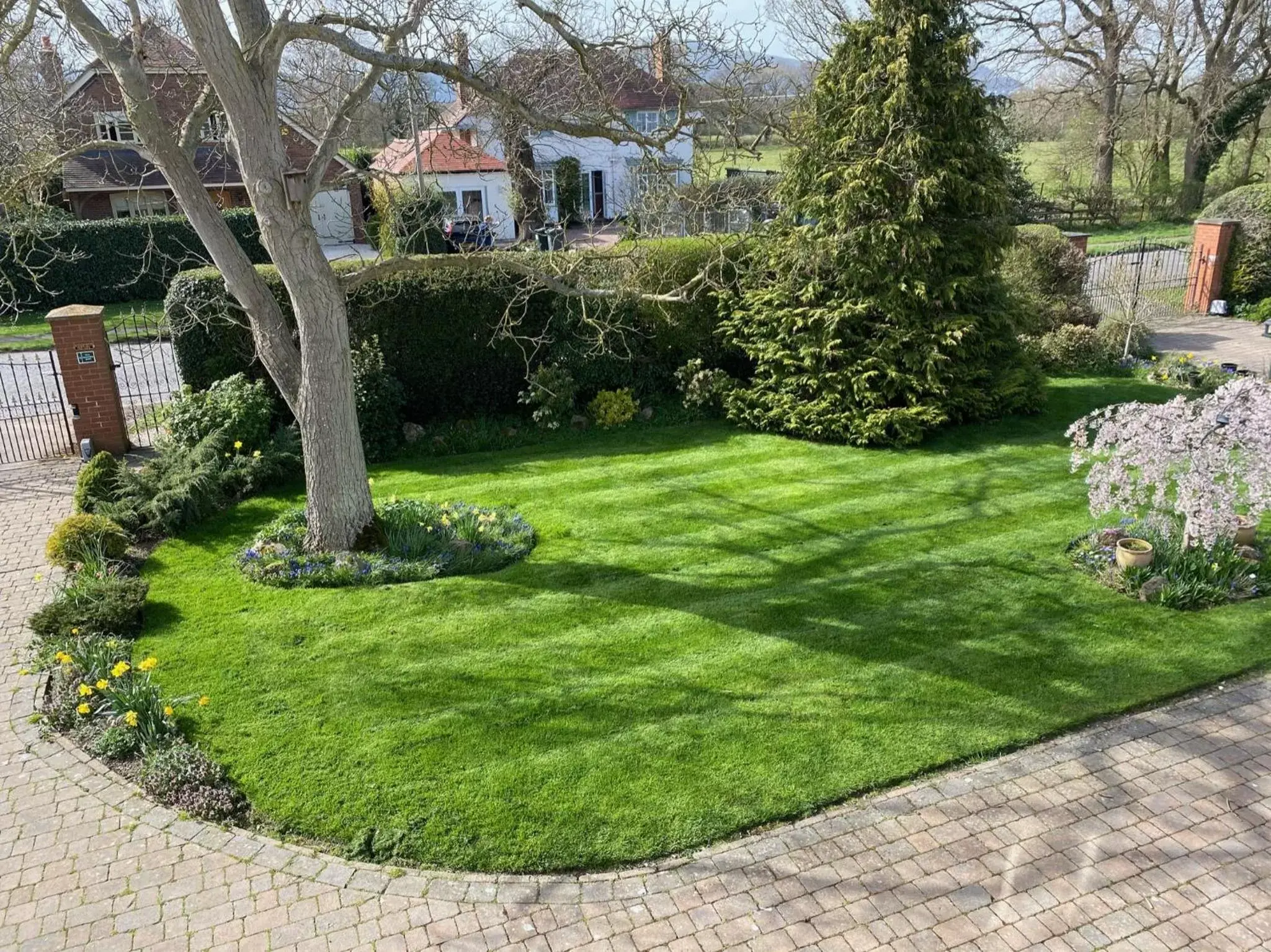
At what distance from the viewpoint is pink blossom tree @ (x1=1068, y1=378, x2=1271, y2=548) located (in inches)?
302

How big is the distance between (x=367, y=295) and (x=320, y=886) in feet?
30.8

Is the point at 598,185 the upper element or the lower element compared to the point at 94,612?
upper

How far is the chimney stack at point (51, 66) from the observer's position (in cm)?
1098

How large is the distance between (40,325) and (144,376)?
7.61m

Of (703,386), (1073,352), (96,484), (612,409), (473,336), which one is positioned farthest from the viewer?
(1073,352)

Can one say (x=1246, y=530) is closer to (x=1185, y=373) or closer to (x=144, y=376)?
(x=1185, y=373)

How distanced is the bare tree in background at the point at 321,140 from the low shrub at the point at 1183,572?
494 centimetres

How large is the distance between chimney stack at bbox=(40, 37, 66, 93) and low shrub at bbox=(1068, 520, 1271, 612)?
41.3 ft

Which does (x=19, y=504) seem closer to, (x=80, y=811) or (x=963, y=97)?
(x=80, y=811)

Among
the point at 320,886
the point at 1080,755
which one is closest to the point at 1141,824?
the point at 1080,755

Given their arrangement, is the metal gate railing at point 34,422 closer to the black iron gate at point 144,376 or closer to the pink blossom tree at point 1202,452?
the black iron gate at point 144,376

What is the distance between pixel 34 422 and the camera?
15.0 meters

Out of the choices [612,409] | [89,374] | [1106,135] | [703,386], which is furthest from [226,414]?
[1106,135]

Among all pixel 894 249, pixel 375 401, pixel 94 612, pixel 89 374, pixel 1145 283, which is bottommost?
pixel 94 612
